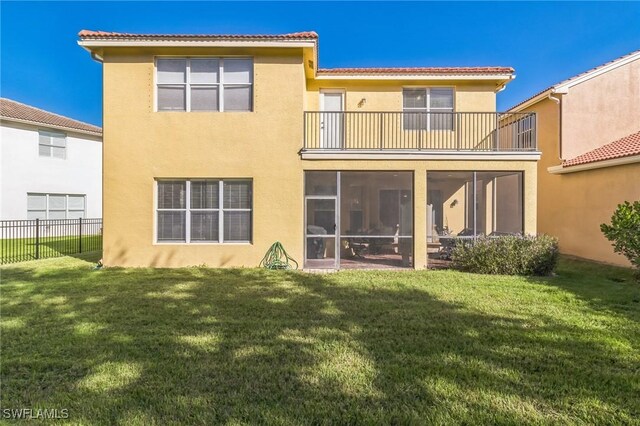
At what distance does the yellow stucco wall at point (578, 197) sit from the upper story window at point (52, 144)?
25732 mm

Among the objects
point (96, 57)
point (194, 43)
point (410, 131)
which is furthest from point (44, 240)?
point (410, 131)

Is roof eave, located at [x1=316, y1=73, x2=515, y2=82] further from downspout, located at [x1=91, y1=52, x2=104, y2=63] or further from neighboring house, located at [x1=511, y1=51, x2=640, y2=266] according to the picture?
downspout, located at [x1=91, y1=52, x2=104, y2=63]

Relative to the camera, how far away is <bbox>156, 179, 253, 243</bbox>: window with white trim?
1098cm

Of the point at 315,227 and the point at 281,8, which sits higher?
the point at 281,8

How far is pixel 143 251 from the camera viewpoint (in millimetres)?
10914

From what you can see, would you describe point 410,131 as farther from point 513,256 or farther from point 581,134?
point 581,134

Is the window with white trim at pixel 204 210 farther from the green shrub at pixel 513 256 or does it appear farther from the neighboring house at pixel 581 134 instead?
the neighboring house at pixel 581 134

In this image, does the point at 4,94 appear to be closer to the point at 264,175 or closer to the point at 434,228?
the point at 264,175

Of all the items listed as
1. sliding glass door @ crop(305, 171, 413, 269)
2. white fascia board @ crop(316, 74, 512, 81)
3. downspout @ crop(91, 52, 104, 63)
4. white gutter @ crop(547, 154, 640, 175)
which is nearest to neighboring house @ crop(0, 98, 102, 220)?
downspout @ crop(91, 52, 104, 63)

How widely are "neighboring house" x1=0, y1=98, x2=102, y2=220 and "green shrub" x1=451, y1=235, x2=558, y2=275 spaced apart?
22348mm

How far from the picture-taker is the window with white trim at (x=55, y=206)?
780 inches

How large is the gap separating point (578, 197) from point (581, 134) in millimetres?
2750

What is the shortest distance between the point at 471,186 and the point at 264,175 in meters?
7.10

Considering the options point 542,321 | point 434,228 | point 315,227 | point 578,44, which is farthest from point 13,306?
point 578,44
